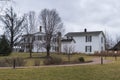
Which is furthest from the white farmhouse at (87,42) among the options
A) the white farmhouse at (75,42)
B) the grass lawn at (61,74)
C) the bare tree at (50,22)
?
the grass lawn at (61,74)

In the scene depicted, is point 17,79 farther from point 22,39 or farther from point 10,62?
point 22,39

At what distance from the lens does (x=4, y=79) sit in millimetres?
20859

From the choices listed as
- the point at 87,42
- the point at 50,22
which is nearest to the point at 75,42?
the point at 87,42

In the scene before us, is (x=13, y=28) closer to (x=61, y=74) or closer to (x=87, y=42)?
(x=87, y=42)

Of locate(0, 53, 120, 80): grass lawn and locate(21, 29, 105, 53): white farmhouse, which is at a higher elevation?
locate(21, 29, 105, 53): white farmhouse

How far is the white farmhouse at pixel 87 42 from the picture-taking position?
83.2m

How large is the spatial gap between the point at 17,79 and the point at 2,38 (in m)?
49.7

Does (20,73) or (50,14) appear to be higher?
(50,14)

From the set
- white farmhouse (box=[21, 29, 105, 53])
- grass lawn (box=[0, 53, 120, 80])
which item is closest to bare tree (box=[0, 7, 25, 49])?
white farmhouse (box=[21, 29, 105, 53])

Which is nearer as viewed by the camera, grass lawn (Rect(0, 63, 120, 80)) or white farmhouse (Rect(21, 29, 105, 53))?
grass lawn (Rect(0, 63, 120, 80))

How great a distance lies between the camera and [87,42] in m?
84.8

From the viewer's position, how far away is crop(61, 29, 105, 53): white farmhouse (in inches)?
3275

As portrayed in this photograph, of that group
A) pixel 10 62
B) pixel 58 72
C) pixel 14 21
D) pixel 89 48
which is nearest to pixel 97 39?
pixel 89 48

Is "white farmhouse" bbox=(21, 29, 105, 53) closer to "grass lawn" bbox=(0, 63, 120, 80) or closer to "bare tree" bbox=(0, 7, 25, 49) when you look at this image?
"bare tree" bbox=(0, 7, 25, 49)
